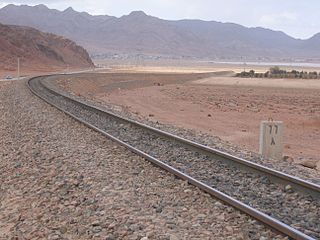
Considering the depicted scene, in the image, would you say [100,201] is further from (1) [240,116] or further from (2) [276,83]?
(2) [276,83]

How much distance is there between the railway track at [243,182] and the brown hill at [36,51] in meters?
82.6

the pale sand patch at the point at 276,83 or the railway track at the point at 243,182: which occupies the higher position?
the railway track at the point at 243,182

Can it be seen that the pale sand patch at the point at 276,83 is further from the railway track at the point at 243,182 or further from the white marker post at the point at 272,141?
the railway track at the point at 243,182

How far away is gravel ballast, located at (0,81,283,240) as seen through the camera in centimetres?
755

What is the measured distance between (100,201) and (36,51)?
4413 inches

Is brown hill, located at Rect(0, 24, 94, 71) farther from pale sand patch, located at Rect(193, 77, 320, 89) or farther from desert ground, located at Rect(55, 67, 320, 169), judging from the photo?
desert ground, located at Rect(55, 67, 320, 169)

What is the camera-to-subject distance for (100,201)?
9008 mm

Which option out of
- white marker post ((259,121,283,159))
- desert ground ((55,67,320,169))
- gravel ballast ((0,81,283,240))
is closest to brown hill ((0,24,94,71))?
desert ground ((55,67,320,169))

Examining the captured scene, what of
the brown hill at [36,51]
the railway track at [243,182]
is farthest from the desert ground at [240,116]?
the brown hill at [36,51]

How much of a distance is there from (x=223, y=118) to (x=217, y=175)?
55.5 ft

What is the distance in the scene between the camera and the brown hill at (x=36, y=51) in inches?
4146

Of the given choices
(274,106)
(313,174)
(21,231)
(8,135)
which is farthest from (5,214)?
(274,106)

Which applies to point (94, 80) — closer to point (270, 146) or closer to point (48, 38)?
point (270, 146)

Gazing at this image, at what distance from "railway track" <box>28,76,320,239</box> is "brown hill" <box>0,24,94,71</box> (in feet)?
271
